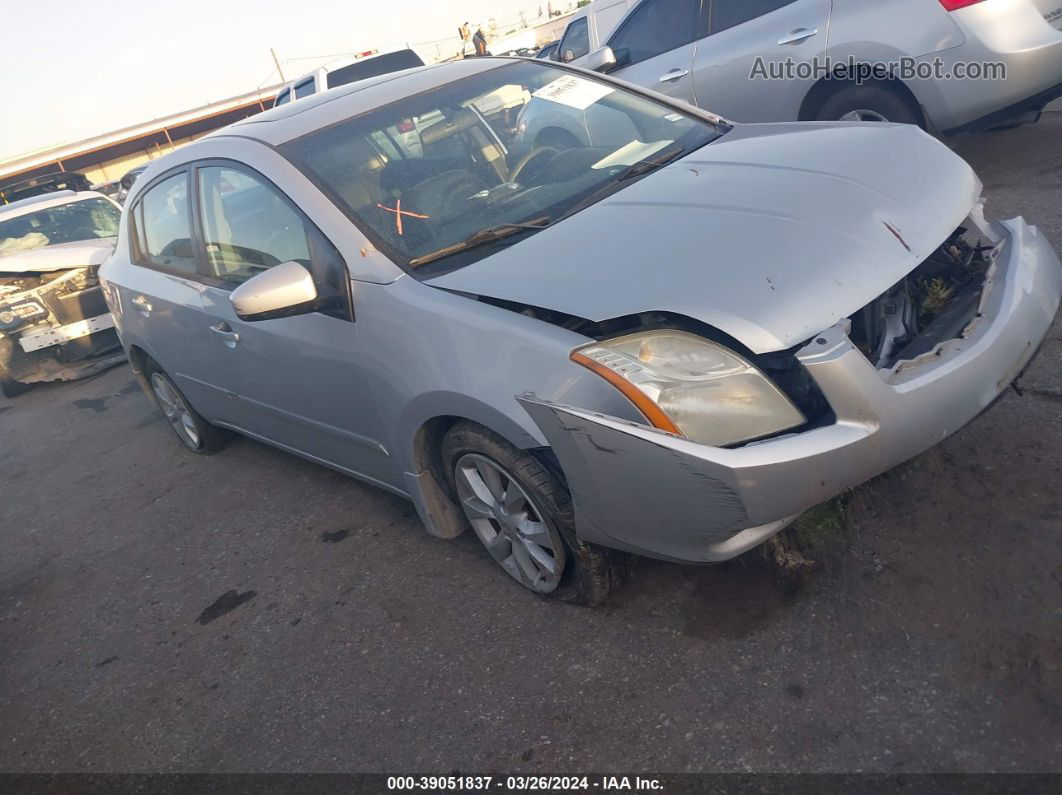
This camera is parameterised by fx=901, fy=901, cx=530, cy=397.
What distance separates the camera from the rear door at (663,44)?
6680 millimetres

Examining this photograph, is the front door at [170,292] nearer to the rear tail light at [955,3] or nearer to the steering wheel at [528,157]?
the steering wheel at [528,157]

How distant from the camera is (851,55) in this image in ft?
18.2

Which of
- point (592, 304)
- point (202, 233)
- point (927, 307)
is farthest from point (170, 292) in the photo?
point (927, 307)

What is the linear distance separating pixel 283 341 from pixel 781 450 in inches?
80.2

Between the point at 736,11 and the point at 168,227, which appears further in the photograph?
the point at 736,11

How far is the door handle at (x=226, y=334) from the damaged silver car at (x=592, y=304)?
0.02 m

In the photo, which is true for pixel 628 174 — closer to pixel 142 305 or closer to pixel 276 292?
pixel 276 292

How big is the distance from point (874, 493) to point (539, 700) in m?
1.31

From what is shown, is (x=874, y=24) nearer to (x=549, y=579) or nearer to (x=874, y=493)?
(x=874, y=493)

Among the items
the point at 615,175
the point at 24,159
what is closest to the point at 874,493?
the point at 615,175

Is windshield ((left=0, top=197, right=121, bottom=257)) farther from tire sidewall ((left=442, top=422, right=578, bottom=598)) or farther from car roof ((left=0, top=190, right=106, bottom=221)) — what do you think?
Answer: tire sidewall ((left=442, top=422, right=578, bottom=598))

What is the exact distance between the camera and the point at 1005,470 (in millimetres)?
2979

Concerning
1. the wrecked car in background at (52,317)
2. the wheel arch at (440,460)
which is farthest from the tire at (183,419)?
the wrecked car in background at (52,317)

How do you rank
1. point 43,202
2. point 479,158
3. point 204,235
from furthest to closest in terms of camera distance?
point 43,202, point 204,235, point 479,158
